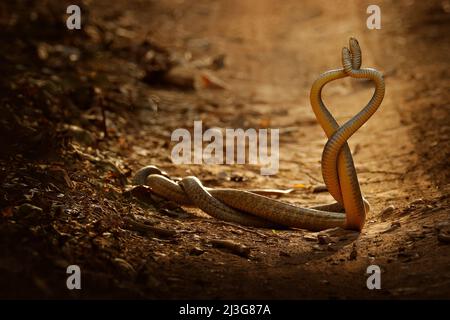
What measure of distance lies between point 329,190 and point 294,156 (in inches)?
96.4

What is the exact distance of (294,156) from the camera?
7.12m

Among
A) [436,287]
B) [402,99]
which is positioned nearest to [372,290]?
[436,287]

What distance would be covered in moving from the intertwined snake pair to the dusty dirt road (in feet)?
0.50

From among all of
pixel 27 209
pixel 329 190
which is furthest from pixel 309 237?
pixel 27 209

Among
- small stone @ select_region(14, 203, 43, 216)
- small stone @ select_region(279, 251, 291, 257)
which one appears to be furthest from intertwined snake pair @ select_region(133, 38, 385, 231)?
small stone @ select_region(14, 203, 43, 216)

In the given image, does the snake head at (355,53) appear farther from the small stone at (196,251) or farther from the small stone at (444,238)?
the small stone at (196,251)

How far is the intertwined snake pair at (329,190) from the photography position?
14.6ft

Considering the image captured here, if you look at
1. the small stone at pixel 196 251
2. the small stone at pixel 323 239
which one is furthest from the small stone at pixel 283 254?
the small stone at pixel 196 251

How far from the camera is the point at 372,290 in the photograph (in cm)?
360

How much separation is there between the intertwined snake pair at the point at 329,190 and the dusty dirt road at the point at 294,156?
0.15 metres

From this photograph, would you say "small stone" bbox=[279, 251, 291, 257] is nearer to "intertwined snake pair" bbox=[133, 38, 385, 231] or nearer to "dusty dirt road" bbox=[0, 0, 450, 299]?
"dusty dirt road" bbox=[0, 0, 450, 299]

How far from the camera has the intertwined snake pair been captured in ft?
14.6

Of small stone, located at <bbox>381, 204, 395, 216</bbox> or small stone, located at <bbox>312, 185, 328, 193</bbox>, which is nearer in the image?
small stone, located at <bbox>381, 204, 395, 216</bbox>

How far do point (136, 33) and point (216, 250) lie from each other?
356 inches
